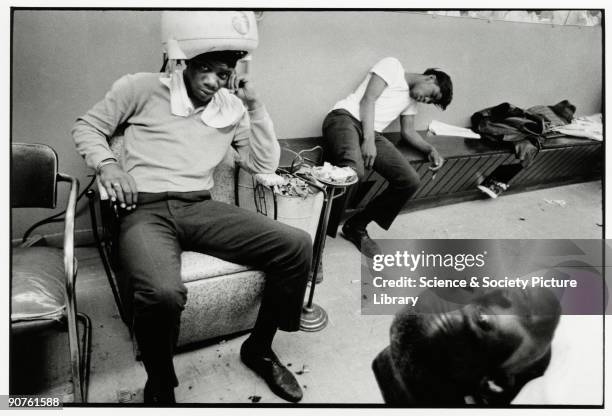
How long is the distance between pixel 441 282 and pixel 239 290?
3.03 ft

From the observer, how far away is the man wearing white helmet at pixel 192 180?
1.57 meters

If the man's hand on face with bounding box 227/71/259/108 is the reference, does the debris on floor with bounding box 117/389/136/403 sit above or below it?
below

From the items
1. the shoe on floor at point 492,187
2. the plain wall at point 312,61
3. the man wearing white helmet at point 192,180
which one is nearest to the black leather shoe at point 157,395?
the man wearing white helmet at point 192,180

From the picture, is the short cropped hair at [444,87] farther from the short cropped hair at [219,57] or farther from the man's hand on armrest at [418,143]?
the short cropped hair at [219,57]

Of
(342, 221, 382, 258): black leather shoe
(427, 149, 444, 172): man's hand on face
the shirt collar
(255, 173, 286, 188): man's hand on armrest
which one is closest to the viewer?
the shirt collar

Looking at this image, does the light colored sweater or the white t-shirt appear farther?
the white t-shirt

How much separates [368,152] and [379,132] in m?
0.37

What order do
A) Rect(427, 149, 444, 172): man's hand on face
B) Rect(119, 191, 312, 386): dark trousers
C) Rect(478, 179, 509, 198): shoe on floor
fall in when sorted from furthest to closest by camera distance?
Rect(478, 179, 509, 198): shoe on floor, Rect(427, 149, 444, 172): man's hand on face, Rect(119, 191, 312, 386): dark trousers

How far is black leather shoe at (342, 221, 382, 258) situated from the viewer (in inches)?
105

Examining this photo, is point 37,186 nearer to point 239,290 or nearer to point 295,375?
point 239,290

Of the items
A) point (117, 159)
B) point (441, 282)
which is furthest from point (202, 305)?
point (441, 282)

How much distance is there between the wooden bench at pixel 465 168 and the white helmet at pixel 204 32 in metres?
0.89

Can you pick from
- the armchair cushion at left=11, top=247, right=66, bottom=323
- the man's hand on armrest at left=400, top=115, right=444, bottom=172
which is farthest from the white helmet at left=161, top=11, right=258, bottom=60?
the man's hand on armrest at left=400, top=115, right=444, bottom=172

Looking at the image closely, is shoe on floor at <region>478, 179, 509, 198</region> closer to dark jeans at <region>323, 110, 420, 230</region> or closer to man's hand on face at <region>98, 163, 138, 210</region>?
dark jeans at <region>323, 110, 420, 230</region>
